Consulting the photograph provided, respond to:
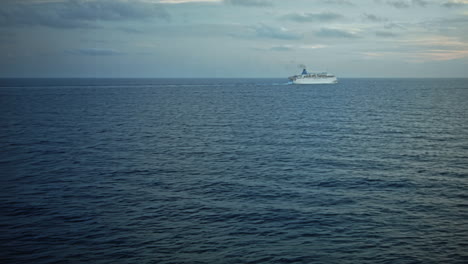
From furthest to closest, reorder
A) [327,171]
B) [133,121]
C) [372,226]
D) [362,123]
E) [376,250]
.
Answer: [133,121] → [362,123] → [327,171] → [372,226] → [376,250]

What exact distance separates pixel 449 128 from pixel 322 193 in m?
45.3

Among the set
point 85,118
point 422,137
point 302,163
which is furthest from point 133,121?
point 422,137

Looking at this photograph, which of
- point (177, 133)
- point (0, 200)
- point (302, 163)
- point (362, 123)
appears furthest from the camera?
point (362, 123)

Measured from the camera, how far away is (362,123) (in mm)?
72000

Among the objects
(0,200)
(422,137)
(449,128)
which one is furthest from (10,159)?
(449,128)

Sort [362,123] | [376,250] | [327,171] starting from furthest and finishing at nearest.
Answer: [362,123], [327,171], [376,250]

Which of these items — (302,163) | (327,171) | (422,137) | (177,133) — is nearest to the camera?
(327,171)

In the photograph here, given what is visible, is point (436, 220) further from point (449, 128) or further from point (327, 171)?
point (449, 128)

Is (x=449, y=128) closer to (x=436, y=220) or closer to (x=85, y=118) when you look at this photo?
(x=436, y=220)

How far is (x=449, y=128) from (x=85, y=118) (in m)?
73.1

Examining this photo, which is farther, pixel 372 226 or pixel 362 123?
pixel 362 123

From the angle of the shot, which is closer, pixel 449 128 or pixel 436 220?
pixel 436 220

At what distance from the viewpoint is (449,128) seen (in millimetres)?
63969

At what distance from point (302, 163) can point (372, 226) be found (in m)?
16.6
